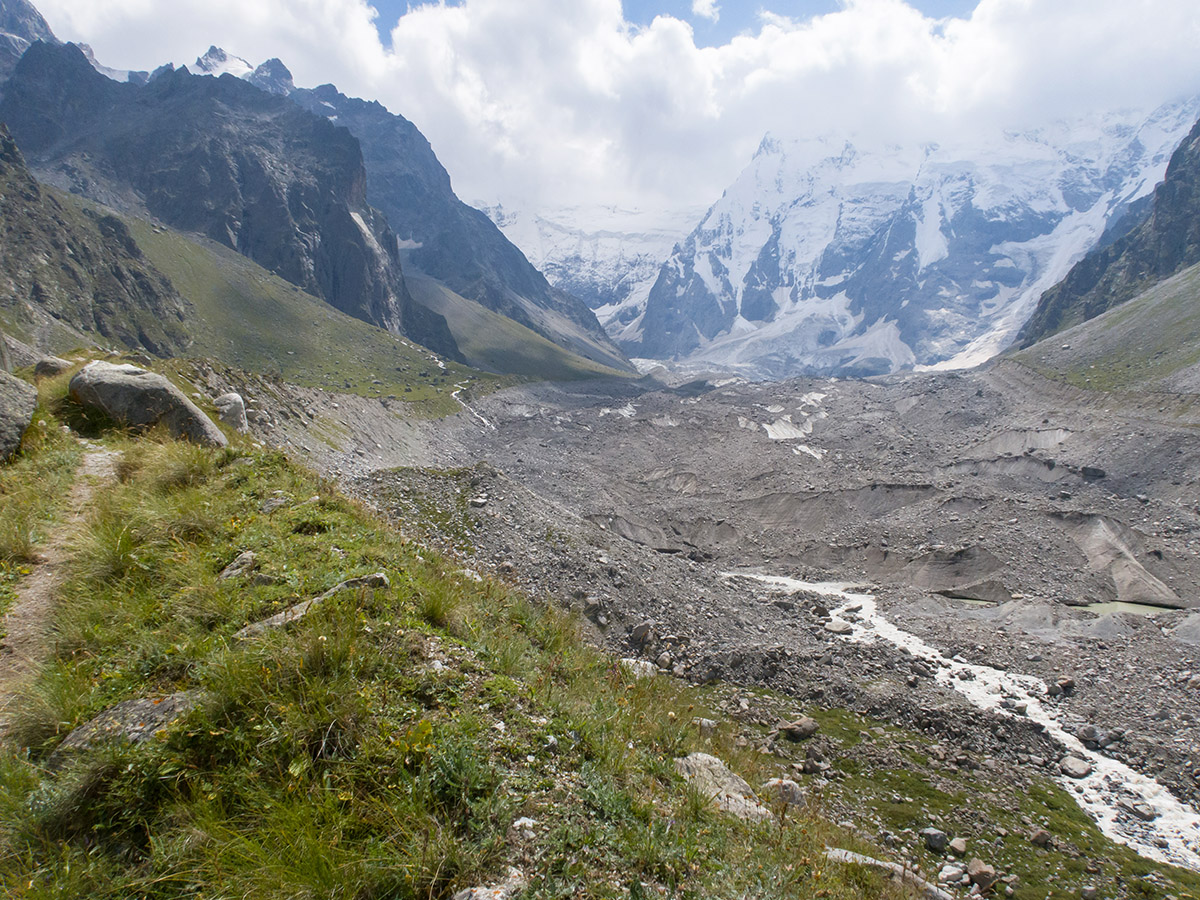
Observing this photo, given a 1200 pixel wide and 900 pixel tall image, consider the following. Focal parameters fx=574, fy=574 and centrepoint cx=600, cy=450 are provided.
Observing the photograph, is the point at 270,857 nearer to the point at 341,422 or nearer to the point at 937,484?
the point at 341,422

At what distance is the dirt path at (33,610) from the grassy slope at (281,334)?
244ft

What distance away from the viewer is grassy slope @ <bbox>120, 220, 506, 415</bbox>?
316ft

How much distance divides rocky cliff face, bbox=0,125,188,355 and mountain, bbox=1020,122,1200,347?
194 metres

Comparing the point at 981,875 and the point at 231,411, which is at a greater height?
the point at 231,411

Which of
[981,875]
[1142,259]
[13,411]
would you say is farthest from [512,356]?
[981,875]

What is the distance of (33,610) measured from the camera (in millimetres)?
5730

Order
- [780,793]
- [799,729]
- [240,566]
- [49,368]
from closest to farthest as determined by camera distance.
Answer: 1. [240,566]
2. [780,793]
3. [49,368]
4. [799,729]

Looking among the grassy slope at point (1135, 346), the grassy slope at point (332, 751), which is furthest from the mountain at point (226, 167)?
the grassy slope at point (332, 751)

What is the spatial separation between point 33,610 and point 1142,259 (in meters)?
198

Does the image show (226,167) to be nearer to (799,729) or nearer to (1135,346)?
(799,729)

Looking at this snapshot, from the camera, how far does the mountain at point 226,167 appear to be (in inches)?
5866

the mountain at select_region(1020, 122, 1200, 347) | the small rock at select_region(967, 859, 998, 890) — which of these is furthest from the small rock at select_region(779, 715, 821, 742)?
the mountain at select_region(1020, 122, 1200, 347)

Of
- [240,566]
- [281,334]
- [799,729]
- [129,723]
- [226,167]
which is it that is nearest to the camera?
[129,723]

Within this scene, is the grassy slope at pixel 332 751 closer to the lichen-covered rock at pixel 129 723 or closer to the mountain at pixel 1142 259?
the lichen-covered rock at pixel 129 723
